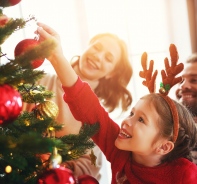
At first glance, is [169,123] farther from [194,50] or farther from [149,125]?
[194,50]

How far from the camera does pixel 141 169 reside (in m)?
1.02

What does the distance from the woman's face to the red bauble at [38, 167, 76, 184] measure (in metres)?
0.83

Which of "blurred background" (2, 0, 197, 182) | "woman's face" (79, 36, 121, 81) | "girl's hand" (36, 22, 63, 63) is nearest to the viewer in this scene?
"girl's hand" (36, 22, 63, 63)

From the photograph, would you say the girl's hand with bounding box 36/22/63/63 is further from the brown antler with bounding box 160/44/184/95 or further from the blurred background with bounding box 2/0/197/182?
the blurred background with bounding box 2/0/197/182

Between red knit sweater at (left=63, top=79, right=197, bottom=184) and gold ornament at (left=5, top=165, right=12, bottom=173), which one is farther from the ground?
gold ornament at (left=5, top=165, right=12, bottom=173)

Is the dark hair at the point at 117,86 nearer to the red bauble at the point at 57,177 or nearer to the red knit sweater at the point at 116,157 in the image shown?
the red knit sweater at the point at 116,157

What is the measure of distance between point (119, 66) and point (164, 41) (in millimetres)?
507

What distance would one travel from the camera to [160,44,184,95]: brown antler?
952mm

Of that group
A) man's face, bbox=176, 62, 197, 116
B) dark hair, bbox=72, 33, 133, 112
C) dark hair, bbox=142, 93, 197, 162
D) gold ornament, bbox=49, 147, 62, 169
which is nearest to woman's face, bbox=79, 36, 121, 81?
dark hair, bbox=72, 33, 133, 112

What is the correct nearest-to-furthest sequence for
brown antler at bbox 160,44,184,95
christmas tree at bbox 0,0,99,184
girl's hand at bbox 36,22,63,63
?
1. christmas tree at bbox 0,0,99,184
2. girl's hand at bbox 36,22,63,63
3. brown antler at bbox 160,44,184,95

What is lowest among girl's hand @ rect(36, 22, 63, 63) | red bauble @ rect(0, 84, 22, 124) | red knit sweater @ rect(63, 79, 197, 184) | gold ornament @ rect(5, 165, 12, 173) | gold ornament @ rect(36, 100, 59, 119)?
red knit sweater @ rect(63, 79, 197, 184)

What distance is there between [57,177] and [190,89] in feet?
3.32

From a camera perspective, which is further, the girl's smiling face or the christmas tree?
the girl's smiling face

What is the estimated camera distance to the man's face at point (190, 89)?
4.74 ft
